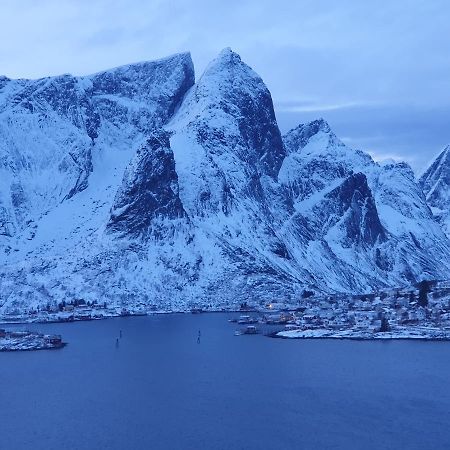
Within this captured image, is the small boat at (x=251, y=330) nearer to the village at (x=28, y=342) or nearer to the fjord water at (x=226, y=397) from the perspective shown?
the fjord water at (x=226, y=397)

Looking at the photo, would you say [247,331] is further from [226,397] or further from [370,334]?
[226,397]

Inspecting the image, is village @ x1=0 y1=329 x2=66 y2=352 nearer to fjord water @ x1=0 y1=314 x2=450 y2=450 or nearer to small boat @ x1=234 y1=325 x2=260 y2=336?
fjord water @ x1=0 y1=314 x2=450 y2=450

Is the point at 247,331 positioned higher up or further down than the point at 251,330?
further down

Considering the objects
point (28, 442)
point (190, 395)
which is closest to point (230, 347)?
point (190, 395)

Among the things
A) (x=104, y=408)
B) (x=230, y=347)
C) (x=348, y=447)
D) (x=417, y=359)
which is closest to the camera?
(x=348, y=447)

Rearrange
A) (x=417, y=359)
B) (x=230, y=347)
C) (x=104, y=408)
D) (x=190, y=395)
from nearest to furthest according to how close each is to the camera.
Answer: (x=104, y=408) → (x=190, y=395) → (x=417, y=359) → (x=230, y=347)

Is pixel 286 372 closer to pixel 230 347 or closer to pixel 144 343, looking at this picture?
pixel 230 347

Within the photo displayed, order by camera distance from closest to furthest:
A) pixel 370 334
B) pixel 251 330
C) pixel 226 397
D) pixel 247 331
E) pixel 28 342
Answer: pixel 226 397
pixel 28 342
pixel 370 334
pixel 247 331
pixel 251 330

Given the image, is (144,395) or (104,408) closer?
(104,408)

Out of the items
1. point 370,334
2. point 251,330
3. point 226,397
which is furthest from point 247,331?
point 226,397
